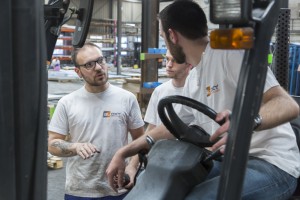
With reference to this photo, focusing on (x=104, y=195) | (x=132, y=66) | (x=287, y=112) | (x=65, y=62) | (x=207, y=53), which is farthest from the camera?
(x=132, y=66)

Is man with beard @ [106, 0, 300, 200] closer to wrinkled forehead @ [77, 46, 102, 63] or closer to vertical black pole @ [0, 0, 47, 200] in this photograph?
vertical black pole @ [0, 0, 47, 200]

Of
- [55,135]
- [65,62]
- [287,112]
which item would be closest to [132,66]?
[65,62]

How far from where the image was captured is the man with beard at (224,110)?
1991mm

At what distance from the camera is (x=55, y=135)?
3.98 meters

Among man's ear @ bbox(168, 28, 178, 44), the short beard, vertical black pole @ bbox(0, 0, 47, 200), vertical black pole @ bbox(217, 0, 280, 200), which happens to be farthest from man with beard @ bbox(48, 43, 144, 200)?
vertical black pole @ bbox(217, 0, 280, 200)

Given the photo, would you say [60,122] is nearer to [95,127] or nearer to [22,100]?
[95,127]

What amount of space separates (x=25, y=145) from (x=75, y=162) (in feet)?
8.27

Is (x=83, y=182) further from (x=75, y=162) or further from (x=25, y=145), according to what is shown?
(x=25, y=145)

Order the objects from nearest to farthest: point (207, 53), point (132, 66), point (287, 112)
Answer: point (287, 112) < point (207, 53) < point (132, 66)

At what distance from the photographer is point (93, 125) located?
3914 millimetres

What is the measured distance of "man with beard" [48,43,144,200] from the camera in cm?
386

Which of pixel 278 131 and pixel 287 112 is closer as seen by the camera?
pixel 287 112

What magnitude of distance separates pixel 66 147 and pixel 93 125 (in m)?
0.31

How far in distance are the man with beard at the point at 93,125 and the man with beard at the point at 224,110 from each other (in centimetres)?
125
